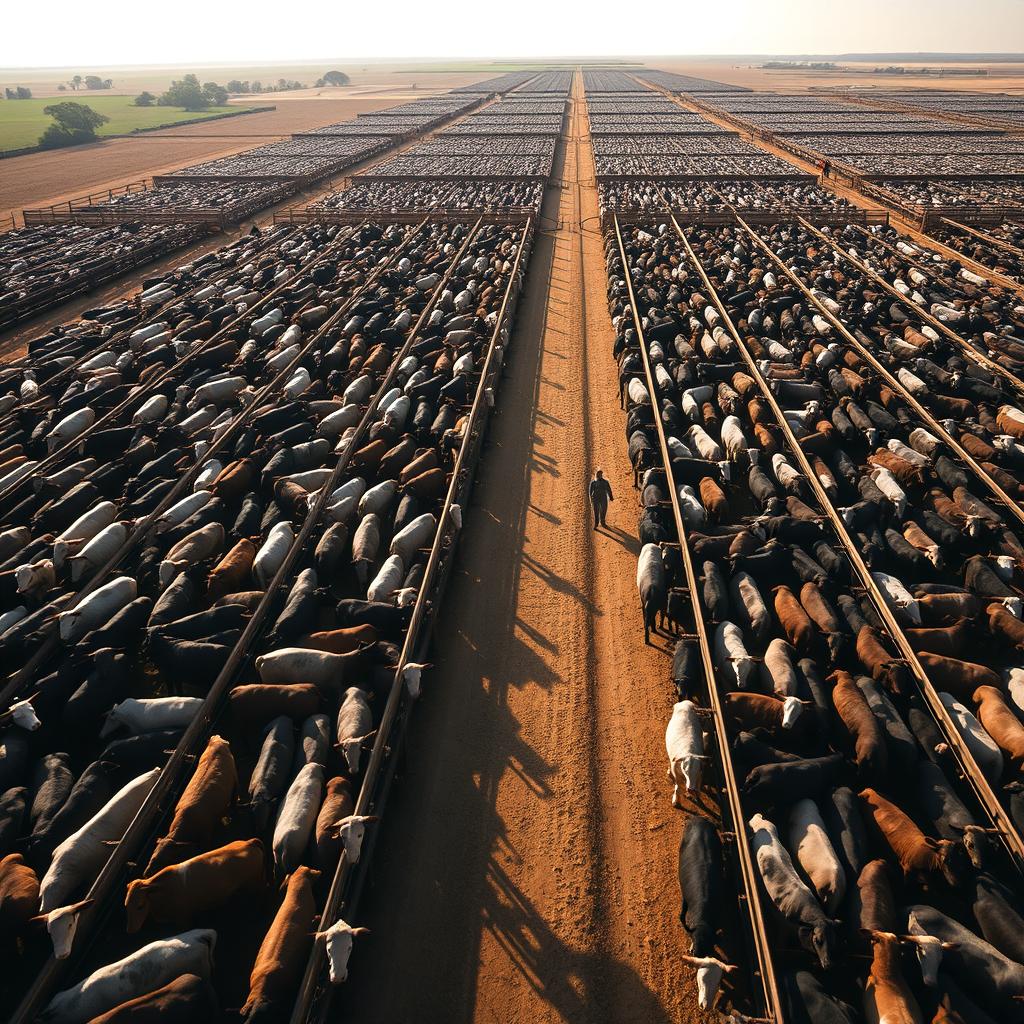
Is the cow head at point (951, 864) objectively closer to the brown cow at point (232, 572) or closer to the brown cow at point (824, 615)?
the brown cow at point (824, 615)

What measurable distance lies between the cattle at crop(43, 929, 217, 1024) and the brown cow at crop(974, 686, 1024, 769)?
1115cm

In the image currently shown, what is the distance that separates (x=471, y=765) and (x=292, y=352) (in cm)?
1742

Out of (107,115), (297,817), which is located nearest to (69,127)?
(107,115)

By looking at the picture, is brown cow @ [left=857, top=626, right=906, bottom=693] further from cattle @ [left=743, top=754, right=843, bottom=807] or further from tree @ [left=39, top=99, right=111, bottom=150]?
tree @ [left=39, top=99, right=111, bottom=150]

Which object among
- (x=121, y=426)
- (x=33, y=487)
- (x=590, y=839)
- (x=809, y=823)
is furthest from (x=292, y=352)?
(x=809, y=823)

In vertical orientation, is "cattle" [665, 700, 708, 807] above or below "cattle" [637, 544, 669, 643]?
below

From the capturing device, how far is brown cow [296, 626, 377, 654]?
450 inches

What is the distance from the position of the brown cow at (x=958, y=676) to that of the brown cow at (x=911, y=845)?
9.71ft

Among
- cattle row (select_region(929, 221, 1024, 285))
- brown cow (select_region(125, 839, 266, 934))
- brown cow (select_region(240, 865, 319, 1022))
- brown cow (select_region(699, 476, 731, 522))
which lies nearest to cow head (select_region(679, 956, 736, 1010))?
brown cow (select_region(240, 865, 319, 1022))

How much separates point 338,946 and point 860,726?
7.70 metres

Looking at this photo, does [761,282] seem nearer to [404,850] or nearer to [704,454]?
[704,454]

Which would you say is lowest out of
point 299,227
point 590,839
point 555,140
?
point 590,839

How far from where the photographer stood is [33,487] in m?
15.9

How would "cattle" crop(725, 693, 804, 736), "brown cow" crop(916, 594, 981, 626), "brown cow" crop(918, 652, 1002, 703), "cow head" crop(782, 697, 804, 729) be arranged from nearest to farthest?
"cow head" crop(782, 697, 804, 729) → "cattle" crop(725, 693, 804, 736) → "brown cow" crop(918, 652, 1002, 703) → "brown cow" crop(916, 594, 981, 626)
